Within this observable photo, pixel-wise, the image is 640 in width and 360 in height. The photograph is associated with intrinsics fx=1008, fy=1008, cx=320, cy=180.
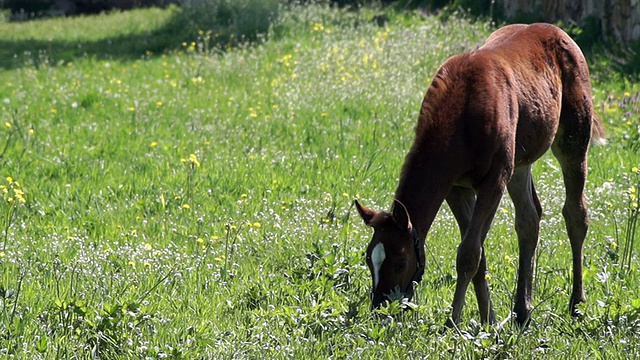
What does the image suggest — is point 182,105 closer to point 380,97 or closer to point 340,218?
point 380,97

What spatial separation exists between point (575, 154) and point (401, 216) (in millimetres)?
1869

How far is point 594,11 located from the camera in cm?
1488

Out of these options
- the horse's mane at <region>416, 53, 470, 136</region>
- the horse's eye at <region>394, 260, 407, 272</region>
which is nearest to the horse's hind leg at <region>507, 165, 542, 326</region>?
the horse's mane at <region>416, 53, 470, 136</region>

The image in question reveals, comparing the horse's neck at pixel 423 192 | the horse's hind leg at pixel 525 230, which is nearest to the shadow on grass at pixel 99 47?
the horse's hind leg at pixel 525 230

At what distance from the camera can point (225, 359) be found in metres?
5.04

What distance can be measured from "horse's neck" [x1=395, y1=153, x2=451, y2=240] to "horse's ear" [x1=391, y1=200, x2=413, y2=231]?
171 millimetres

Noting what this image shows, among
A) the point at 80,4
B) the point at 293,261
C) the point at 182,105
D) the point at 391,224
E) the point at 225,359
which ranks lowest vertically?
the point at 80,4

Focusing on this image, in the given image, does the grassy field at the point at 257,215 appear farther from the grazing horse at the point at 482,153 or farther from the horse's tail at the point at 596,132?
the horse's tail at the point at 596,132

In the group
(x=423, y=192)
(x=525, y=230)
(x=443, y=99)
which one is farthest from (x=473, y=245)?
(x=525, y=230)

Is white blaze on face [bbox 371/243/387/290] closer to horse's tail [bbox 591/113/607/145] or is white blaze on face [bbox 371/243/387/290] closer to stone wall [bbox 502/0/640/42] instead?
horse's tail [bbox 591/113/607/145]

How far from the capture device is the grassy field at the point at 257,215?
5336 millimetres

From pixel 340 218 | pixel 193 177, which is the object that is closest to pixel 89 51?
pixel 193 177

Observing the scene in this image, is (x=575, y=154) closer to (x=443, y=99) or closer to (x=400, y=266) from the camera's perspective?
(x=443, y=99)

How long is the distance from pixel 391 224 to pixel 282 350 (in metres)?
0.89
